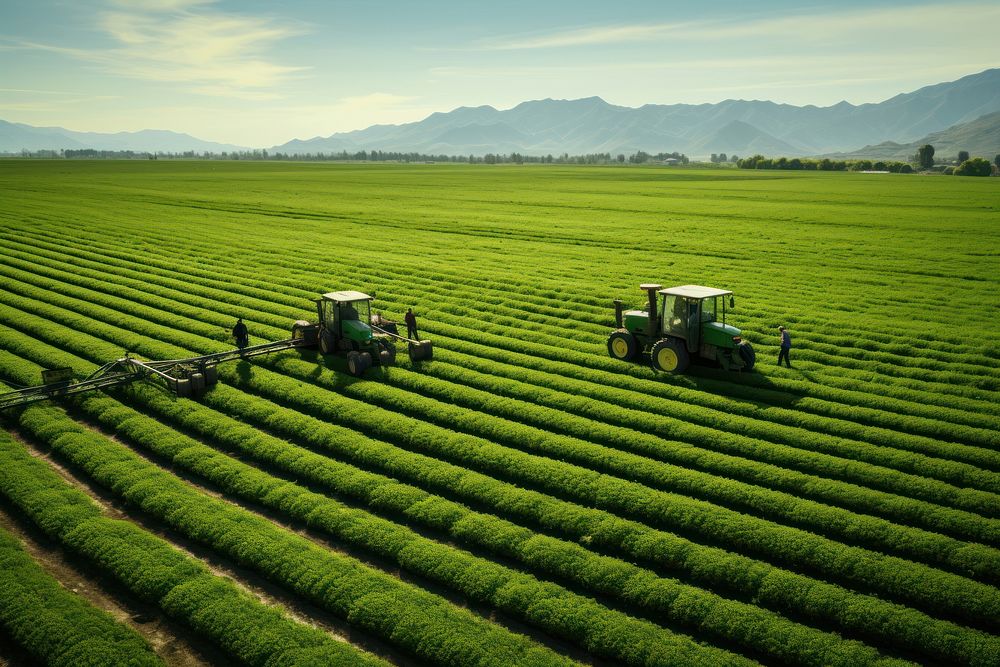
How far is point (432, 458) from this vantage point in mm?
16203

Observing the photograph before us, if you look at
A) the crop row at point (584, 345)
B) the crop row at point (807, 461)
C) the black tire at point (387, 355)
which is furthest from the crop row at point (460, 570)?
the crop row at point (584, 345)

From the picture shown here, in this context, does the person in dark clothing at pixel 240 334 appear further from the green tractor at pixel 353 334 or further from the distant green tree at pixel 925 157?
the distant green tree at pixel 925 157

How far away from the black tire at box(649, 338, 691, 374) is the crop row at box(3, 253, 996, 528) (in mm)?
3686

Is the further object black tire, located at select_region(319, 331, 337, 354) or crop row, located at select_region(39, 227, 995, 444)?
black tire, located at select_region(319, 331, 337, 354)

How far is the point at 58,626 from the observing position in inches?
424

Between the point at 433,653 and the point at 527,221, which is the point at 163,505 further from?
the point at 527,221

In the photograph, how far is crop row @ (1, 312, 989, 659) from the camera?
1073 centimetres

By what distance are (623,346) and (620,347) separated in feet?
0.44

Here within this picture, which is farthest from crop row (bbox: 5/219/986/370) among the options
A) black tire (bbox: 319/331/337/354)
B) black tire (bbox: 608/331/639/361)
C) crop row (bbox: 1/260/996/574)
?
crop row (bbox: 1/260/996/574)

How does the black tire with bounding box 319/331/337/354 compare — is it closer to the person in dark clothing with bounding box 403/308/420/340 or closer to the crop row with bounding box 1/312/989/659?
the person in dark clothing with bounding box 403/308/420/340

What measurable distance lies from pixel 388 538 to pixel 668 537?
548cm

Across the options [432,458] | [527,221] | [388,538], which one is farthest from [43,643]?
[527,221]

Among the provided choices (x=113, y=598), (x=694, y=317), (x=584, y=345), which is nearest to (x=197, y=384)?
(x=113, y=598)

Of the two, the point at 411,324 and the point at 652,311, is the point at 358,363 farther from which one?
the point at 652,311
